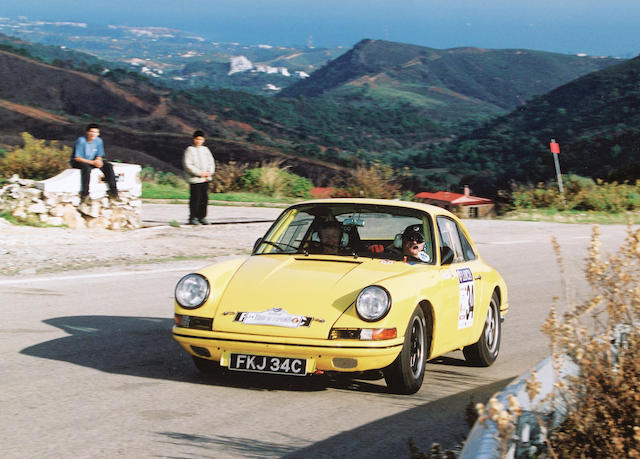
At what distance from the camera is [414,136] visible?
525 ft

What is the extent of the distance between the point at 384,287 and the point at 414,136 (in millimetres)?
155211

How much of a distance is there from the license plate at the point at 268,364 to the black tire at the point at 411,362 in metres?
0.67

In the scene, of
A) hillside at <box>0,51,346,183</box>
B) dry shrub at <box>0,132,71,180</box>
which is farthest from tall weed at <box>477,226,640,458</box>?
hillside at <box>0,51,346,183</box>

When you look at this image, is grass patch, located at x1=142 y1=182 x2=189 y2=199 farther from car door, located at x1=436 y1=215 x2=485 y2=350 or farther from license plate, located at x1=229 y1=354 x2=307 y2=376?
license plate, located at x1=229 y1=354 x2=307 y2=376

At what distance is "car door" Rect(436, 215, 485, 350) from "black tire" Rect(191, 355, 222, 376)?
5.87 feet

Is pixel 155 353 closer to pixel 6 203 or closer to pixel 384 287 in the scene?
pixel 384 287

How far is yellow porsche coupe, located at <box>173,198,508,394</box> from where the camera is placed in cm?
646

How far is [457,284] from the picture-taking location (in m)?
7.74

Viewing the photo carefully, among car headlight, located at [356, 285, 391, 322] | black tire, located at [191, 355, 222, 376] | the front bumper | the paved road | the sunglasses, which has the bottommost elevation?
the paved road

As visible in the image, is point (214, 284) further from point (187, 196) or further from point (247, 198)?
point (247, 198)

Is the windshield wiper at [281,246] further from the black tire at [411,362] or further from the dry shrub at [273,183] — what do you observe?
the dry shrub at [273,183]

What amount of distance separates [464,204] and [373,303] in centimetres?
3020

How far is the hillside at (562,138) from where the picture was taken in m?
81.7

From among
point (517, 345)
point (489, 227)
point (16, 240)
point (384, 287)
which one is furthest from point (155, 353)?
point (489, 227)
